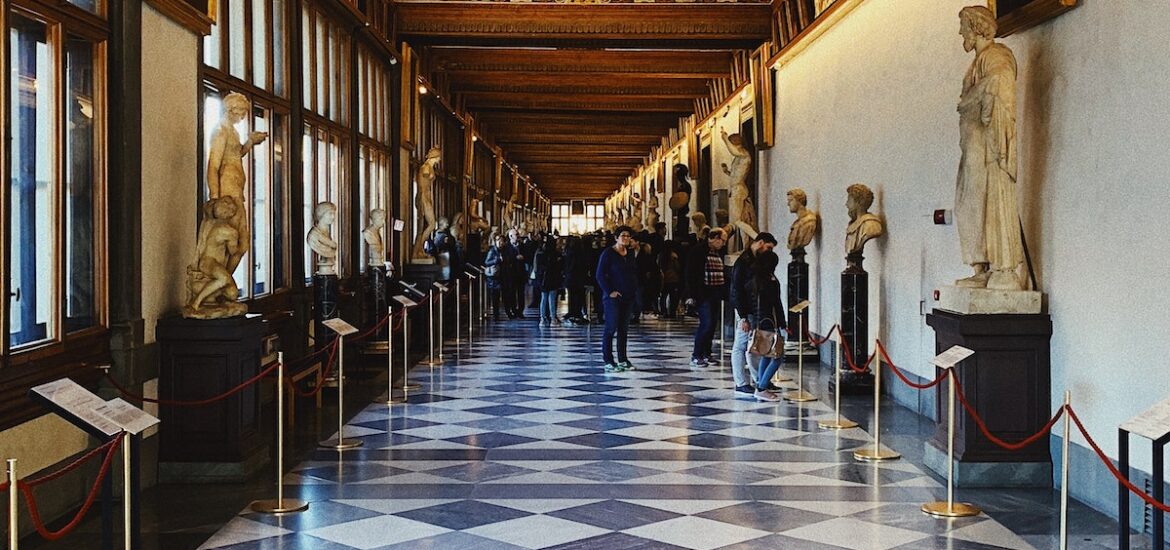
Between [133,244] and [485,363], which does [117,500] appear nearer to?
[133,244]

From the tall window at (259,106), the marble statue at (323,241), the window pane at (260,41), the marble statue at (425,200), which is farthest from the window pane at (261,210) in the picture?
the marble statue at (425,200)

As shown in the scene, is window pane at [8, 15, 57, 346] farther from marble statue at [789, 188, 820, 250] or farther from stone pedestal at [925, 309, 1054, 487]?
marble statue at [789, 188, 820, 250]

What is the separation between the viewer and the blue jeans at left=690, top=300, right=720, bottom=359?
1454 centimetres

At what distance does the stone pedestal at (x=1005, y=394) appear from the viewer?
7.75 meters

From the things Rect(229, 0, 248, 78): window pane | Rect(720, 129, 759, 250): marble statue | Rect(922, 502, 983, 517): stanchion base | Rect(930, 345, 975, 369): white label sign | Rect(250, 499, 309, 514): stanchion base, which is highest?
Rect(229, 0, 248, 78): window pane

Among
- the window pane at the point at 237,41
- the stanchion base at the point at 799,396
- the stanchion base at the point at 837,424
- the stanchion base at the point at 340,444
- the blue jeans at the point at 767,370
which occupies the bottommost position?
the stanchion base at the point at 340,444

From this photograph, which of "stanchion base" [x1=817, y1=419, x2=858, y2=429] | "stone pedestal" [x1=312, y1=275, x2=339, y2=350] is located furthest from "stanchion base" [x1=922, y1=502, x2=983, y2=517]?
"stone pedestal" [x1=312, y1=275, x2=339, y2=350]

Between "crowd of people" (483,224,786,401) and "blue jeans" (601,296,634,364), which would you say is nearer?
"crowd of people" (483,224,786,401)

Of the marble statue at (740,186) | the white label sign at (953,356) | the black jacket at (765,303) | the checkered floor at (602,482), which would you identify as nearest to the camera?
the checkered floor at (602,482)

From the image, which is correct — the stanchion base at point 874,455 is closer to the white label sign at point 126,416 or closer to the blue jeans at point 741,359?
the blue jeans at point 741,359

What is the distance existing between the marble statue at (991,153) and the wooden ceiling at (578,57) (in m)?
9.92

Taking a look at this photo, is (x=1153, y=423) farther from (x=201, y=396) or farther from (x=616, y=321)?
(x=616, y=321)

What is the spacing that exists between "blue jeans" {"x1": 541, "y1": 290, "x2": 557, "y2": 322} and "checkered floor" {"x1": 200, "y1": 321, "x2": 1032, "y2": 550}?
9.32 metres

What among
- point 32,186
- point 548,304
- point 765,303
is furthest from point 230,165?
point 548,304
